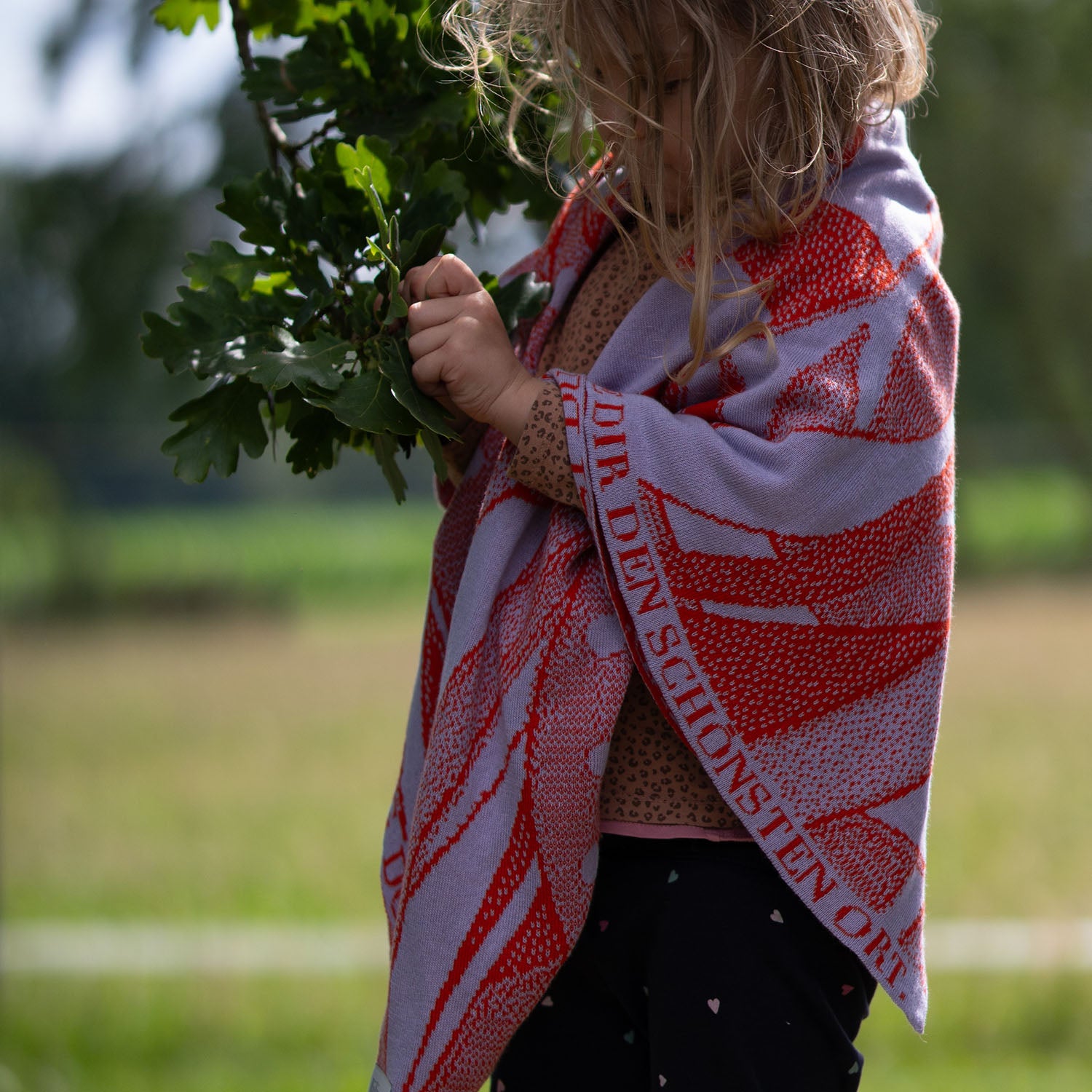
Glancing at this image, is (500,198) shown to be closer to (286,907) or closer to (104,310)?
(286,907)

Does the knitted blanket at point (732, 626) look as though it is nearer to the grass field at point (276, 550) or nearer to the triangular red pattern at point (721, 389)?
the triangular red pattern at point (721, 389)

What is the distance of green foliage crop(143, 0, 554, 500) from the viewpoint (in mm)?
1135

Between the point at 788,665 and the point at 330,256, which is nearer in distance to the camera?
the point at 788,665

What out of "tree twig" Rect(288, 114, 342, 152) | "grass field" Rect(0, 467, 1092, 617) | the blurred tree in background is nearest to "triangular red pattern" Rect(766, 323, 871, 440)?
"tree twig" Rect(288, 114, 342, 152)

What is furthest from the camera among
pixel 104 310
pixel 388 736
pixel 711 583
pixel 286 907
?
pixel 104 310

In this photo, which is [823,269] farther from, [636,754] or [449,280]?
[636,754]

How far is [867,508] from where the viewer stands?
1.09 meters

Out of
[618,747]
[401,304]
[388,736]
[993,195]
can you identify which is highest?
[993,195]

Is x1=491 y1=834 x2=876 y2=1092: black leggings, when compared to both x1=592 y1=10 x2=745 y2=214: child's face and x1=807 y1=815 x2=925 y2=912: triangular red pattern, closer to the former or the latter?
x1=807 y1=815 x2=925 y2=912: triangular red pattern

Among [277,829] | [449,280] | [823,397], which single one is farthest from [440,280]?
[277,829]

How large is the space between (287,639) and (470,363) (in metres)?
9.29

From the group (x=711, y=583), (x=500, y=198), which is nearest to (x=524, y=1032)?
(x=711, y=583)

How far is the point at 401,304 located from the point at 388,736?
5768 mm

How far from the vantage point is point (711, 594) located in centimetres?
108
